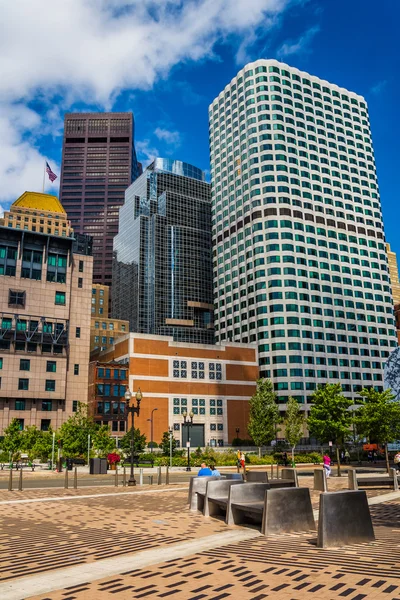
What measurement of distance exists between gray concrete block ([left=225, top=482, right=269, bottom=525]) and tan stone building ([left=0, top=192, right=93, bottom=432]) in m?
75.5

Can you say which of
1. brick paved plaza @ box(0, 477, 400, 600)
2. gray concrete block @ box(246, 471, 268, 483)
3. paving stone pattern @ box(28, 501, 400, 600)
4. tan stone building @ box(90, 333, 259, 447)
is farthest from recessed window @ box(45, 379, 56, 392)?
paving stone pattern @ box(28, 501, 400, 600)

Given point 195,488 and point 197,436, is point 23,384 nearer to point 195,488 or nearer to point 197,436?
point 197,436

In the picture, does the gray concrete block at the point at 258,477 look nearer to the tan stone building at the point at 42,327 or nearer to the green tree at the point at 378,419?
the green tree at the point at 378,419

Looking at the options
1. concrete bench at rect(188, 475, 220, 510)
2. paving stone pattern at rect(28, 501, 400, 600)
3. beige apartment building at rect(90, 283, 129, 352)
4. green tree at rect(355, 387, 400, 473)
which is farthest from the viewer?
beige apartment building at rect(90, 283, 129, 352)

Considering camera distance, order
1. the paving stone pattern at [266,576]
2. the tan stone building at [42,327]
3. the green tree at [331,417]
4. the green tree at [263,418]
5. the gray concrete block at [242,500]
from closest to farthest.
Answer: the paving stone pattern at [266,576]
the gray concrete block at [242,500]
the green tree at [331,417]
the green tree at [263,418]
the tan stone building at [42,327]

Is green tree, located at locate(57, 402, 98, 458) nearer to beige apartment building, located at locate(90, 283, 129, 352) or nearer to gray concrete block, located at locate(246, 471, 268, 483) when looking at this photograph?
gray concrete block, located at locate(246, 471, 268, 483)

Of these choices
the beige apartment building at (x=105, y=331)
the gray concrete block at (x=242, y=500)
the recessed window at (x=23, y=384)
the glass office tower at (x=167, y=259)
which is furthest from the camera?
the beige apartment building at (x=105, y=331)

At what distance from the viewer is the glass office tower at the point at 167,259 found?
5290 inches

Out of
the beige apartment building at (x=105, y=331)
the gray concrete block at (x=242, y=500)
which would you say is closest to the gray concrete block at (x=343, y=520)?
the gray concrete block at (x=242, y=500)

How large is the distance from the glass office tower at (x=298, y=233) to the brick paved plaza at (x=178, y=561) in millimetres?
89281

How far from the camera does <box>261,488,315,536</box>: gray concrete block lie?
12430 mm

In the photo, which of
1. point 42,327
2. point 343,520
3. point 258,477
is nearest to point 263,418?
point 42,327

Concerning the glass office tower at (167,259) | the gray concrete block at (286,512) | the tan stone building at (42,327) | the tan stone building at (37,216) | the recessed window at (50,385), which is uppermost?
the tan stone building at (37,216)

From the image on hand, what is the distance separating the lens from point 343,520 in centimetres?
1088
